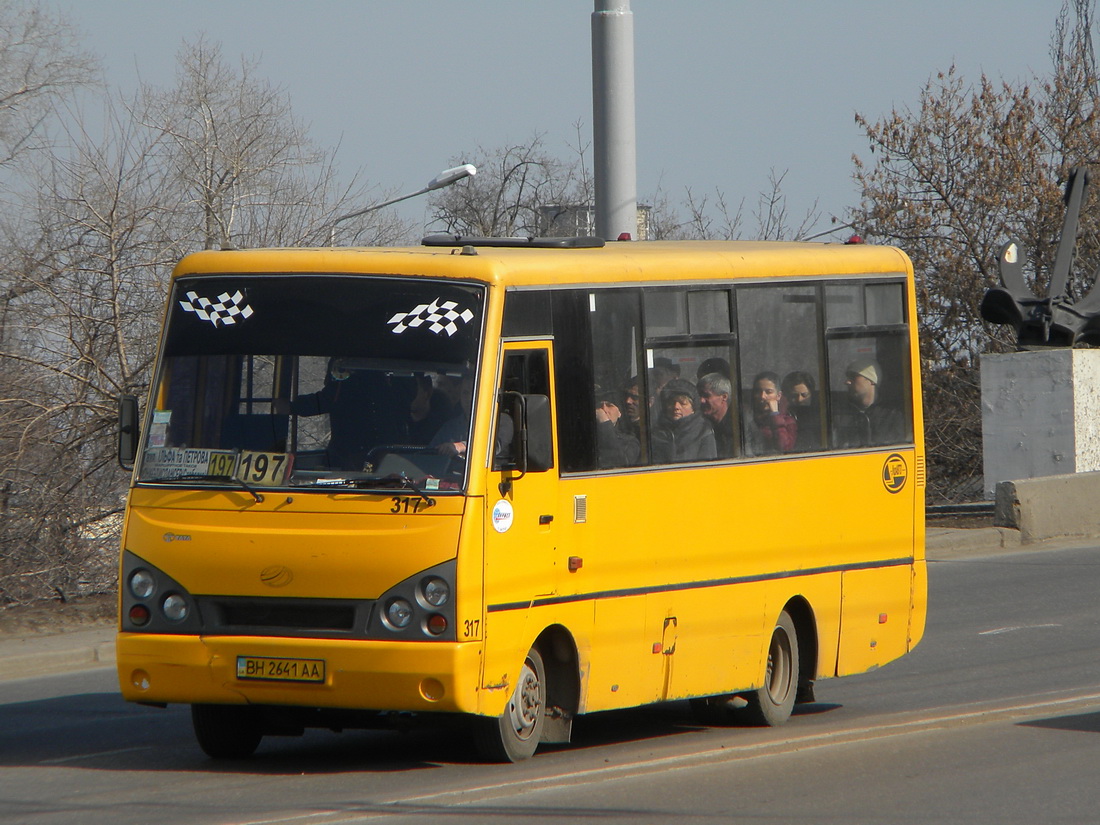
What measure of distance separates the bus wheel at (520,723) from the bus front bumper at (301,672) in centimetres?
52

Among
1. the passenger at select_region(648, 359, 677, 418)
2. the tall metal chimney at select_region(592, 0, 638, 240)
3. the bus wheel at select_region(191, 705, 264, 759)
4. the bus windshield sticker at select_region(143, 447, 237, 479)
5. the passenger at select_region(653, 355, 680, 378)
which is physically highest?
the tall metal chimney at select_region(592, 0, 638, 240)

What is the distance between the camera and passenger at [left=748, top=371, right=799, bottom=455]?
391 inches

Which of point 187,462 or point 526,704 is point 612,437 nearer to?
point 526,704

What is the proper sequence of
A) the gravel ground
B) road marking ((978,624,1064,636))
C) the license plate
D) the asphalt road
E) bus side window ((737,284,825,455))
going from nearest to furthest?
the asphalt road
the license plate
bus side window ((737,284,825,455))
the gravel ground
road marking ((978,624,1064,636))

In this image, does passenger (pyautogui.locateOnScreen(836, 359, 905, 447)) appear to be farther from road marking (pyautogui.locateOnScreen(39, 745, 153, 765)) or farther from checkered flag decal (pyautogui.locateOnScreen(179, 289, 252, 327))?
road marking (pyautogui.locateOnScreen(39, 745, 153, 765))

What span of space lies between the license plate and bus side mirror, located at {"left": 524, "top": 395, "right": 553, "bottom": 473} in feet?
4.67

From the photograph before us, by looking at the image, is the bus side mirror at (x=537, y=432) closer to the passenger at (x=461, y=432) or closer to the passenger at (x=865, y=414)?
the passenger at (x=461, y=432)

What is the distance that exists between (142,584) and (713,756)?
307 cm

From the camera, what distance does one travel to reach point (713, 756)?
8734mm

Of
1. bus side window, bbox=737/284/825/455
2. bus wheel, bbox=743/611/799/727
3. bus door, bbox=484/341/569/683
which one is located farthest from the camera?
bus wheel, bbox=743/611/799/727

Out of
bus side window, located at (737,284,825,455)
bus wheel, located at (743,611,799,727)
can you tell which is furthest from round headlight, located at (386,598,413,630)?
bus wheel, located at (743,611,799,727)

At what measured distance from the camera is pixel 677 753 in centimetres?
895

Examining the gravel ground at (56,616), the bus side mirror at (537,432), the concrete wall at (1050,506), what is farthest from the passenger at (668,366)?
the concrete wall at (1050,506)

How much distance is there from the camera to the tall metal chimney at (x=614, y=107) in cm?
1583
